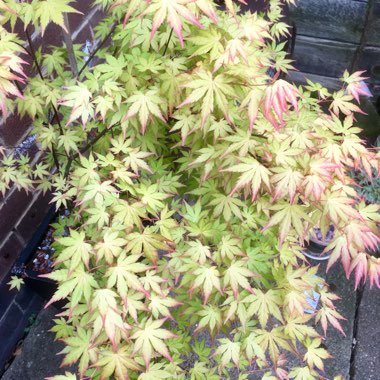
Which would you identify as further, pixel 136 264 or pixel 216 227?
pixel 216 227

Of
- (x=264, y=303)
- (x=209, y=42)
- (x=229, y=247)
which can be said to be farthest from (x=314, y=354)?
(x=209, y=42)

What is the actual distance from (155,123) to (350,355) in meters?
2.07

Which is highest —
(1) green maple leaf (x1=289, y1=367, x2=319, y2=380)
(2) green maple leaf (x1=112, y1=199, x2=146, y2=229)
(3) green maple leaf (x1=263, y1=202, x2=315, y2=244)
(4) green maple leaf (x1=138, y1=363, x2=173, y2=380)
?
(3) green maple leaf (x1=263, y1=202, x2=315, y2=244)

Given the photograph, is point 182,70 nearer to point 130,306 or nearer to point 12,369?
point 130,306

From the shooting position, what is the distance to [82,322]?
67.4 inches

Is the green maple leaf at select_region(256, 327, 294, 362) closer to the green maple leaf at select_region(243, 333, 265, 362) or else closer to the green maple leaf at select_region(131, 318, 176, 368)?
the green maple leaf at select_region(243, 333, 265, 362)

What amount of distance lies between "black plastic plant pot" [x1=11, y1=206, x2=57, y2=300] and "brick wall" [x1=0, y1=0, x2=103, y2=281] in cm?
12

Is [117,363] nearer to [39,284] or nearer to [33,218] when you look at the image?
[39,284]

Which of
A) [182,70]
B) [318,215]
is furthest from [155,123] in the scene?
[318,215]

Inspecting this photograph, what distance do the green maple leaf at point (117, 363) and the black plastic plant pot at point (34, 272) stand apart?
1.17 m

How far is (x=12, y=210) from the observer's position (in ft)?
9.21

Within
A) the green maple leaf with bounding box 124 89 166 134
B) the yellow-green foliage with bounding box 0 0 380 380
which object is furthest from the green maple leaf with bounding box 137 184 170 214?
the green maple leaf with bounding box 124 89 166 134

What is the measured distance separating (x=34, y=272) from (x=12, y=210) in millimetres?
426

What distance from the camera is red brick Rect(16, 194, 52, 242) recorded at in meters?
2.97
